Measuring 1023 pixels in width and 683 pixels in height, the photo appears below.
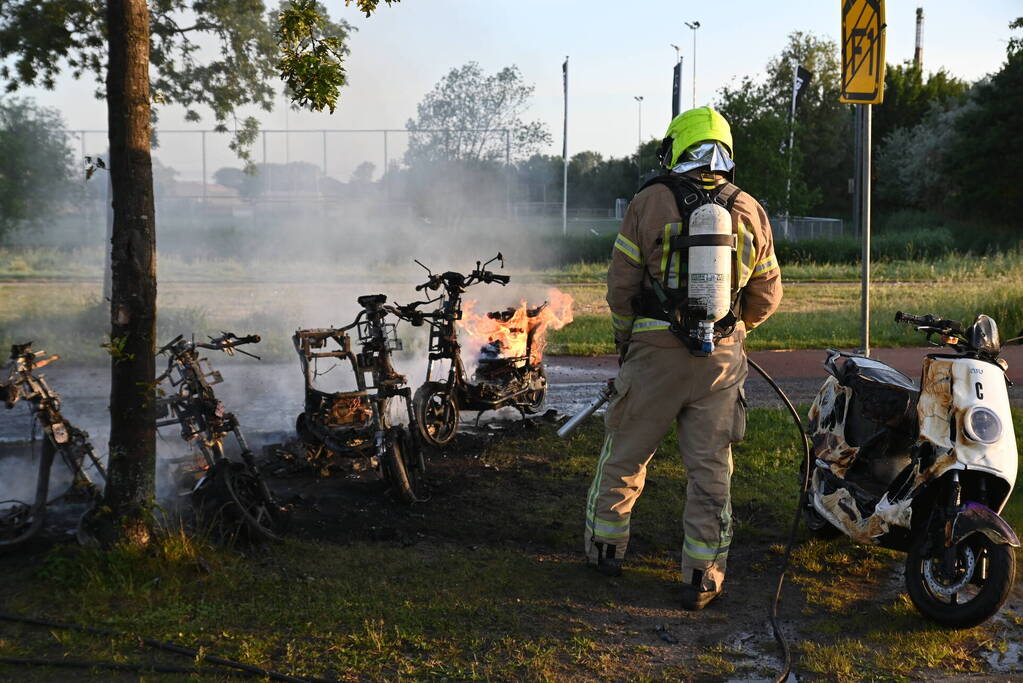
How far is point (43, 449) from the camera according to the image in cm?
534

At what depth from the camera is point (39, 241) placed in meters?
32.4

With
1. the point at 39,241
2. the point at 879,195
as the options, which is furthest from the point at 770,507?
the point at 879,195

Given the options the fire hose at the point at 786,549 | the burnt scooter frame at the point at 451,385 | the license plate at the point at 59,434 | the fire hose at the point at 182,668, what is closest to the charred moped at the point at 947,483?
the fire hose at the point at 786,549

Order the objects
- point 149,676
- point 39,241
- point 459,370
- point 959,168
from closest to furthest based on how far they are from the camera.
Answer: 1. point 149,676
2. point 459,370
3. point 39,241
4. point 959,168

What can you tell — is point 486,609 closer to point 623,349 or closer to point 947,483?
point 623,349

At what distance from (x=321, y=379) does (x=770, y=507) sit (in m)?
5.08

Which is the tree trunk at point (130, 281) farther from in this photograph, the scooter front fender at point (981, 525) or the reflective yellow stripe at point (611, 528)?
the scooter front fender at point (981, 525)

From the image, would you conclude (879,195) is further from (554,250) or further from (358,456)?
(358,456)

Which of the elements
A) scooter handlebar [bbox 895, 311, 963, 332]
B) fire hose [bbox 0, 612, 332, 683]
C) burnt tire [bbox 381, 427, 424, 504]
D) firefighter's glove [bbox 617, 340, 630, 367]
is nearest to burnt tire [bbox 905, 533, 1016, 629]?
scooter handlebar [bbox 895, 311, 963, 332]

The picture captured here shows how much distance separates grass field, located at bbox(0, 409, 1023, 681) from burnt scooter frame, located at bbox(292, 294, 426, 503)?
2.32ft

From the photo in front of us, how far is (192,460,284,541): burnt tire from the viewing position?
506 cm

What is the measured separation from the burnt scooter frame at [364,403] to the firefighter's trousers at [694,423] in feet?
6.01

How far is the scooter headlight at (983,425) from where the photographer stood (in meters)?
4.25

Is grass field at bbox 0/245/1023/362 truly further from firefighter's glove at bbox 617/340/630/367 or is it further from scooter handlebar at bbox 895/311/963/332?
scooter handlebar at bbox 895/311/963/332
